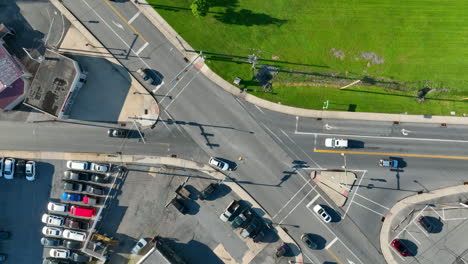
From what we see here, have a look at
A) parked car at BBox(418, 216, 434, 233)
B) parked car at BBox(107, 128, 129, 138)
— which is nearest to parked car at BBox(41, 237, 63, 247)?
parked car at BBox(107, 128, 129, 138)

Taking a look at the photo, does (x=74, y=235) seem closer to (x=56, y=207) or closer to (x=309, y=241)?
(x=56, y=207)

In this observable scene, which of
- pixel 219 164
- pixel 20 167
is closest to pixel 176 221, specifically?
pixel 219 164

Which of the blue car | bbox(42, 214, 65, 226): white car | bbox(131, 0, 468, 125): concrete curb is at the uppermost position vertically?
bbox(131, 0, 468, 125): concrete curb

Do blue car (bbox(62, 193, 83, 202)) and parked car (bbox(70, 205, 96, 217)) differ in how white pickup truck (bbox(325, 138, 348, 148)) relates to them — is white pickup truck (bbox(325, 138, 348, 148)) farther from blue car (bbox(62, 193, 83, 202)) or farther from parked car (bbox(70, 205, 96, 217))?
blue car (bbox(62, 193, 83, 202))

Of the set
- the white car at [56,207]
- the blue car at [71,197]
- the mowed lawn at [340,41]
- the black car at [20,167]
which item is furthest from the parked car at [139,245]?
the mowed lawn at [340,41]

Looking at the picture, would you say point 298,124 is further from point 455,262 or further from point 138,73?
point 455,262

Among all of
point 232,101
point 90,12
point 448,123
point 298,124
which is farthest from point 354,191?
point 90,12
